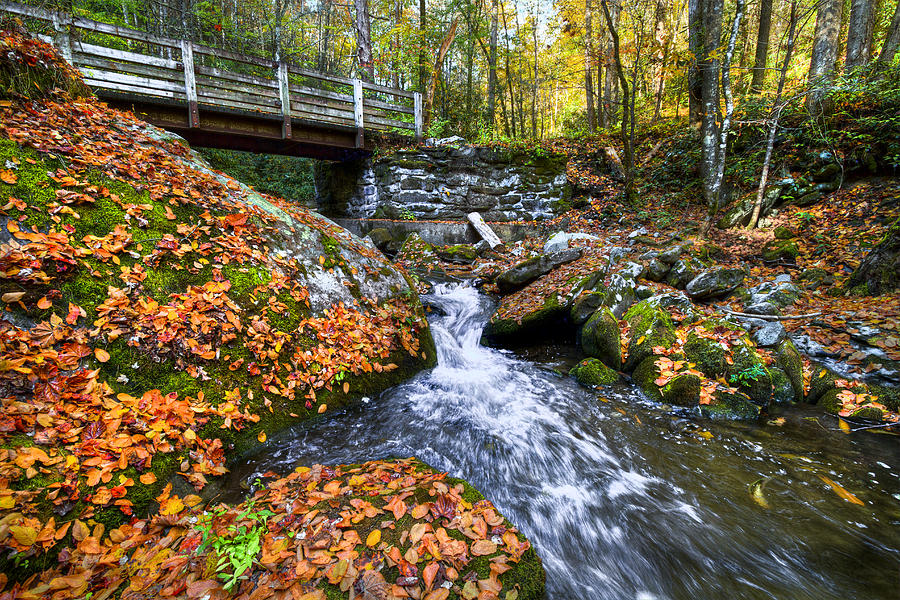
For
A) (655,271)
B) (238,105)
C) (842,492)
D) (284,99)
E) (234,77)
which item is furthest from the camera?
(284,99)

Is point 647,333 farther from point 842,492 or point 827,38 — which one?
point 827,38

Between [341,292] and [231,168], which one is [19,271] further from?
[231,168]

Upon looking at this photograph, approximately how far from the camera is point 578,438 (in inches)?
146

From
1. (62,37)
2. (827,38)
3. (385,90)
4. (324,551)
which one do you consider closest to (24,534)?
(324,551)

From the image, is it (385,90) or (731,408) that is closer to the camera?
(731,408)

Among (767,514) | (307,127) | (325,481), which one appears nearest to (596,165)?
(307,127)

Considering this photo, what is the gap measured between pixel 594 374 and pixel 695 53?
9503 mm

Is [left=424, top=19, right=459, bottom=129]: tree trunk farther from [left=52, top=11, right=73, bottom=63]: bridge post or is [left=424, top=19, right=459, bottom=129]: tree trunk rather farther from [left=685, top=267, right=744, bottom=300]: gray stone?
[left=685, top=267, right=744, bottom=300]: gray stone

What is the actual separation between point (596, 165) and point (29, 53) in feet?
43.1

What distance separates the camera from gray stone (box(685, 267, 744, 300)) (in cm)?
579

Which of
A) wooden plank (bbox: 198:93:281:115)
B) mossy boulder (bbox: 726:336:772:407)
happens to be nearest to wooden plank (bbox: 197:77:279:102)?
wooden plank (bbox: 198:93:281:115)

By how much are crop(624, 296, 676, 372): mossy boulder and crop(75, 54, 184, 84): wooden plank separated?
10807 millimetres

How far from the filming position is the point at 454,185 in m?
11.3

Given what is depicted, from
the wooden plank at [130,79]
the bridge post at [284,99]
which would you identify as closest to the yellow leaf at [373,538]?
the bridge post at [284,99]
